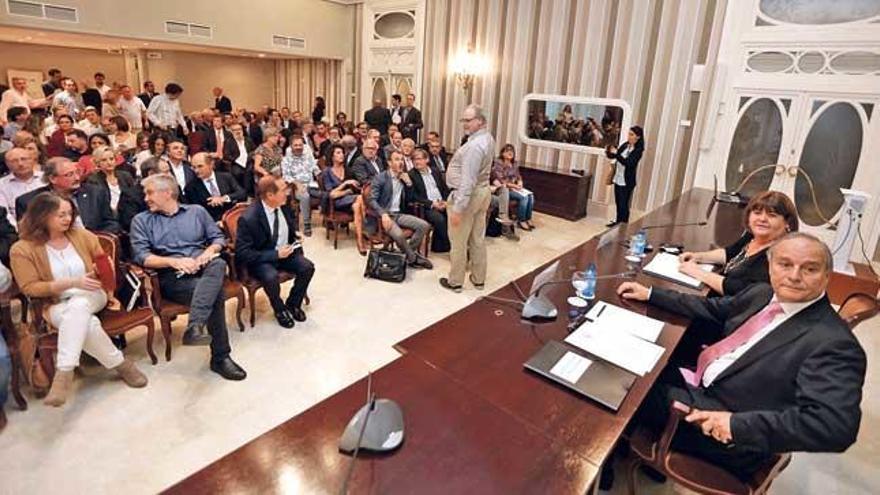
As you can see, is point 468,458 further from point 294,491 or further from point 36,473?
point 36,473

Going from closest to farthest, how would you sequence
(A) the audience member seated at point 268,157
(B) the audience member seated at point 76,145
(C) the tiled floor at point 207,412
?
(C) the tiled floor at point 207,412, (B) the audience member seated at point 76,145, (A) the audience member seated at point 268,157

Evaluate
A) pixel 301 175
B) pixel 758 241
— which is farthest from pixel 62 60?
pixel 758 241

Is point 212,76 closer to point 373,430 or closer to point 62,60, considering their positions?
point 62,60

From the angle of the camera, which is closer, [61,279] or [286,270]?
[61,279]

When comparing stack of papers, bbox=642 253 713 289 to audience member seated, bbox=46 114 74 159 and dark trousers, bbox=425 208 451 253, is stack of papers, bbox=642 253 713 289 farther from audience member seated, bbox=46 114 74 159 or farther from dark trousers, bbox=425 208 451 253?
audience member seated, bbox=46 114 74 159

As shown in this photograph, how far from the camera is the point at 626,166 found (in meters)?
6.26

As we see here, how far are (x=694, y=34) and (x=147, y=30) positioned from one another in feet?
25.9

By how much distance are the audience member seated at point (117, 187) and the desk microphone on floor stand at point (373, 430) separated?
311 centimetres

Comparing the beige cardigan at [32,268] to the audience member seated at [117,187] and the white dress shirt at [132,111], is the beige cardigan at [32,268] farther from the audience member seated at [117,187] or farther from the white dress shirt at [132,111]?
the white dress shirt at [132,111]

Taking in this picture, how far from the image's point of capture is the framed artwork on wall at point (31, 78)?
10633mm

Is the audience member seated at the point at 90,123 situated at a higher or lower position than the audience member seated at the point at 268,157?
higher

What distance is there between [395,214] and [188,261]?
224 centimetres

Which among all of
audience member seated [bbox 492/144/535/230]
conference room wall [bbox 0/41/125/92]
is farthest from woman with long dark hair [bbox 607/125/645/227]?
conference room wall [bbox 0/41/125/92]

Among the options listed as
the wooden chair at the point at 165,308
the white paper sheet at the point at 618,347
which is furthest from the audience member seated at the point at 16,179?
the white paper sheet at the point at 618,347
